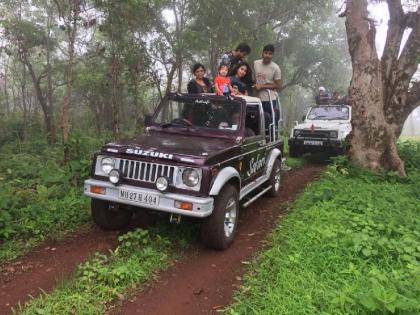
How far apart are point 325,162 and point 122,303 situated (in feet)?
30.1

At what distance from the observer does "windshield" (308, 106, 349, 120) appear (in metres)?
12.2

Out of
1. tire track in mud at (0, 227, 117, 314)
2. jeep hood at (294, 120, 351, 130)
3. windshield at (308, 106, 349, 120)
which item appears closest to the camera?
tire track in mud at (0, 227, 117, 314)

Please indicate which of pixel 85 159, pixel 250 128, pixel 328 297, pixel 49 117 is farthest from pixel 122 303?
pixel 49 117

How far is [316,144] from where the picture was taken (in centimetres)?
1106

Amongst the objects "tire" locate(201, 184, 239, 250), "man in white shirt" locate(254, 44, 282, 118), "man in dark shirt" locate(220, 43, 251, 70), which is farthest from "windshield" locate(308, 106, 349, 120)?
"tire" locate(201, 184, 239, 250)

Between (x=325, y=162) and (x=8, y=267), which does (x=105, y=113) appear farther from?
(x=8, y=267)

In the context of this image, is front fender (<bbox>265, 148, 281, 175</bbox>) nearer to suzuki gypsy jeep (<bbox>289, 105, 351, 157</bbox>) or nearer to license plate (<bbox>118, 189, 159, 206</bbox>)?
license plate (<bbox>118, 189, 159, 206</bbox>)

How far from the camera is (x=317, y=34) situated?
28.1 meters

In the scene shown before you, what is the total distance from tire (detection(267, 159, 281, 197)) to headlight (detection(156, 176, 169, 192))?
10.3 feet

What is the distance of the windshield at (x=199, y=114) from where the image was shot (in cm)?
565

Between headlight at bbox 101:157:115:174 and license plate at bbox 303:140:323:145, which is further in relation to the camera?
license plate at bbox 303:140:323:145

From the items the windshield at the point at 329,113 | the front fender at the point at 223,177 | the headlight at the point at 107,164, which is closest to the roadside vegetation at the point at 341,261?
the front fender at the point at 223,177

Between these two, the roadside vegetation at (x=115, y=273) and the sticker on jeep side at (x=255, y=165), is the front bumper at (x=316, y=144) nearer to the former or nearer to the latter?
the sticker on jeep side at (x=255, y=165)

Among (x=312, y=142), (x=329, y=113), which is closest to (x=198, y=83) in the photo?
(x=312, y=142)
